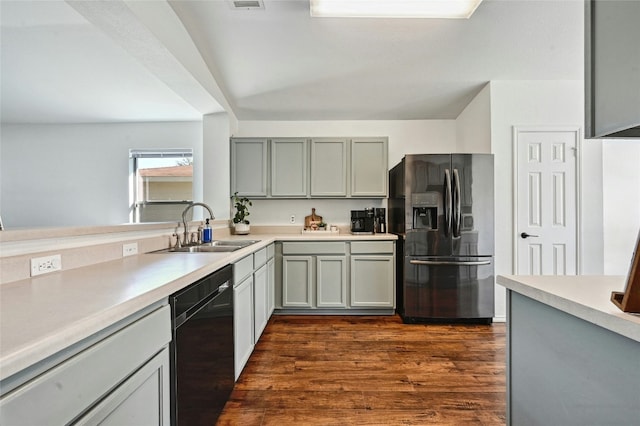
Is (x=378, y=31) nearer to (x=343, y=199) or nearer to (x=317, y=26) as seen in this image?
(x=317, y=26)

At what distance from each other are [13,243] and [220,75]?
2.60 meters

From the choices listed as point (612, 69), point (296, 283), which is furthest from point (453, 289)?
point (612, 69)

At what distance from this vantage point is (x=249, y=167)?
400 cm

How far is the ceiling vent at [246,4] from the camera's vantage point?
2338 mm

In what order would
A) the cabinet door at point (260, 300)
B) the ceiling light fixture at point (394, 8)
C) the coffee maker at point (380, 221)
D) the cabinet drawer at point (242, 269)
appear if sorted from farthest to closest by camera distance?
the coffee maker at point (380, 221) < the cabinet door at point (260, 300) < the ceiling light fixture at point (394, 8) < the cabinet drawer at point (242, 269)

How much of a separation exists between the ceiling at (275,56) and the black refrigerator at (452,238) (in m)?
0.92

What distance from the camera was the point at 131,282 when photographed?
3.82ft

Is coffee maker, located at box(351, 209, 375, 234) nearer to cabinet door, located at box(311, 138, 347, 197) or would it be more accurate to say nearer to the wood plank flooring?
cabinet door, located at box(311, 138, 347, 197)

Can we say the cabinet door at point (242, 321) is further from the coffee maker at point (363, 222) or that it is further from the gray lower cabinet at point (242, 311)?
the coffee maker at point (363, 222)

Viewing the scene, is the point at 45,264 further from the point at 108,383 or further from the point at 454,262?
the point at 454,262

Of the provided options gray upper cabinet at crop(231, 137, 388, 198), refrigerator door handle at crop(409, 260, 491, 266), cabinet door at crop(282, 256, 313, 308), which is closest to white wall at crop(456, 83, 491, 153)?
gray upper cabinet at crop(231, 137, 388, 198)

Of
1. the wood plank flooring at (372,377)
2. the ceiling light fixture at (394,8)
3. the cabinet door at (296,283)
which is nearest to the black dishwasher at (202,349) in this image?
the wood plank flooring at (372,377)

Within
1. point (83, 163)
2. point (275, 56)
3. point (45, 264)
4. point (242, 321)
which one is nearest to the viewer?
point (45, 264)

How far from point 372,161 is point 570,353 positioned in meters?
3.23
